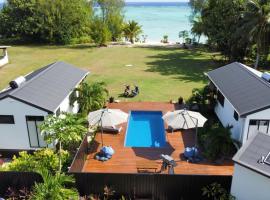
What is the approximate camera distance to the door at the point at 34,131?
1809 cm

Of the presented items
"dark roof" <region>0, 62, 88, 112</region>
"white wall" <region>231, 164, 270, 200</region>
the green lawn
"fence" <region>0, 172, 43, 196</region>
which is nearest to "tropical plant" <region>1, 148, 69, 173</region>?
"fence" <region>0, 172, 43, 196</region>

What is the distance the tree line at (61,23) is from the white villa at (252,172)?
163 ft

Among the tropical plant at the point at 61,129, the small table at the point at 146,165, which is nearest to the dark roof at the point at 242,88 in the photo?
the small table at the point at 146,165

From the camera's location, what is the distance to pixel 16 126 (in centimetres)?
1841

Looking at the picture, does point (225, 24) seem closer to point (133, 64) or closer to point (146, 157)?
point (133, 64)

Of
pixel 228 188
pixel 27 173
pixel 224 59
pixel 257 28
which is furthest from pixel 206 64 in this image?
pixel 27 173

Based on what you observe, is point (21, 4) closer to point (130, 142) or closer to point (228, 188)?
point (130, 142)

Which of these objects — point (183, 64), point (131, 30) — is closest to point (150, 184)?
point (183, 64)

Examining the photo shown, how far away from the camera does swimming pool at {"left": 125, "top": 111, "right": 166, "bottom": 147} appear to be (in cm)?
2156

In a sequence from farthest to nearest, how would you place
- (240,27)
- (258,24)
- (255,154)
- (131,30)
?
(131,30) → (240,27) → (258,24) → (255,154)

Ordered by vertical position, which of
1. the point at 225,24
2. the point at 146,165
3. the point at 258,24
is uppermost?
the point at 225,24

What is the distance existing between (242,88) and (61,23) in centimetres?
5021

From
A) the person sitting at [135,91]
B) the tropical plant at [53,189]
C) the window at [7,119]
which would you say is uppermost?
the window at [7,119]

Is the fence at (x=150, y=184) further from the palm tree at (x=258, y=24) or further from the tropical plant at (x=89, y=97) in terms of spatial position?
the palm tree at (x=258, y=24)
